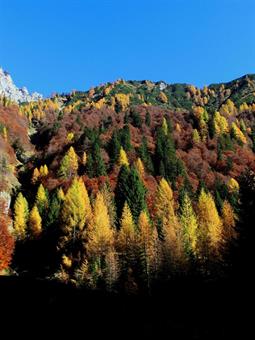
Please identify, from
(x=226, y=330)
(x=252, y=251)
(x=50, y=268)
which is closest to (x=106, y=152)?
(x=50, y=268)

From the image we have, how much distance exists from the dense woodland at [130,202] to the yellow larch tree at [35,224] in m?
0.21

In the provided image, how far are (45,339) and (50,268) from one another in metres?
51.6

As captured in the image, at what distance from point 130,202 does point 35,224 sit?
20.6 m

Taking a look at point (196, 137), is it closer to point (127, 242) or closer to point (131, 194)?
point (131, 194)

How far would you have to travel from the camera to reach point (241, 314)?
2314 cm

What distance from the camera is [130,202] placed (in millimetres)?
65812

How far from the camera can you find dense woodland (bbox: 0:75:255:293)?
44844 mm

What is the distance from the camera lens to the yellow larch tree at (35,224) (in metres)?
70.1

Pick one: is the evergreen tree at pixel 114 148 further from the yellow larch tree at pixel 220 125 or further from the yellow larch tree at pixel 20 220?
the yellow larch tree at pixel 220 125

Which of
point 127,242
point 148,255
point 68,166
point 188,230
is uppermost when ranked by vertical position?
point 68,166

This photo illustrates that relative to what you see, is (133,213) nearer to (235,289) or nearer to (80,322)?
(235,289)

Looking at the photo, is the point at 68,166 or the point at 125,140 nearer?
the point at 68,166

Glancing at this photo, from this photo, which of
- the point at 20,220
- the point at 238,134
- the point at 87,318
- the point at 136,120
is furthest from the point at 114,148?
the point at 87,318

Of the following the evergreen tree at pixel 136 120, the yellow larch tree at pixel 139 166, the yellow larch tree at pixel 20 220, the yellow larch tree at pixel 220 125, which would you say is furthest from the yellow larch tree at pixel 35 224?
the yellow larch tree at pixel 220 125
